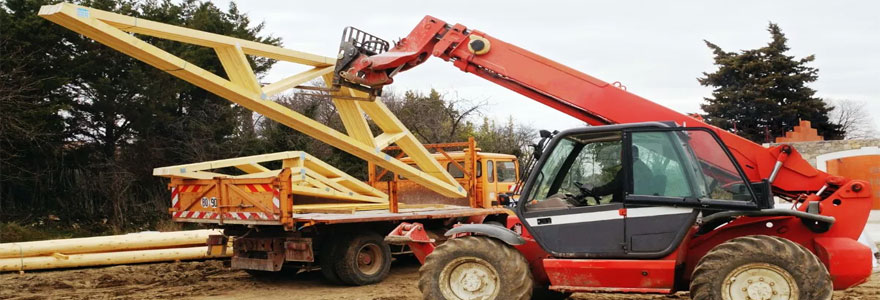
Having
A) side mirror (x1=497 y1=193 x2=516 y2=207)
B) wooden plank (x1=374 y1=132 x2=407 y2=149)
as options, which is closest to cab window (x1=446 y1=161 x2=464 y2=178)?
wooden plank (x1=374 y1=132 x2=407 y2=149)

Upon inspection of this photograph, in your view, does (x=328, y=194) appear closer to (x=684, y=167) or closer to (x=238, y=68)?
(x=238, y=68)

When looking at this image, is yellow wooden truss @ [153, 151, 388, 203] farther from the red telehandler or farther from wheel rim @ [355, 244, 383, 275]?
the red telehandler

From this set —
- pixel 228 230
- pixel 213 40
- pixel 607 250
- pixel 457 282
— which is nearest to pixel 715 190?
pixel 607 250

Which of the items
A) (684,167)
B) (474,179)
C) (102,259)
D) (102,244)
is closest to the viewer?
(684,167)

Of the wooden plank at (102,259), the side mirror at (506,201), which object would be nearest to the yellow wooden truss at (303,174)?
the wooden plank at (102,259)

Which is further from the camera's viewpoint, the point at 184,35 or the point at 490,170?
the point at 490,170

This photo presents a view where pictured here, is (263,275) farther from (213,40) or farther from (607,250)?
(607,250)

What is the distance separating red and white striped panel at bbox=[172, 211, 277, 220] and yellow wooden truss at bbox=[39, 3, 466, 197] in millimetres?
1236

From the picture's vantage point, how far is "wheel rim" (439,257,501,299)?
6.86 m

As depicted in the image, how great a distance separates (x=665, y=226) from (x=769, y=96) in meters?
30.6

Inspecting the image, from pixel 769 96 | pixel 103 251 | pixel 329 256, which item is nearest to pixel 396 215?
pixel 329 256

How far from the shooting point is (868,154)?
2050 cm

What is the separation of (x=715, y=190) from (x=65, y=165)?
18.1 metres

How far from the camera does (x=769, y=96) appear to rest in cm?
3419
